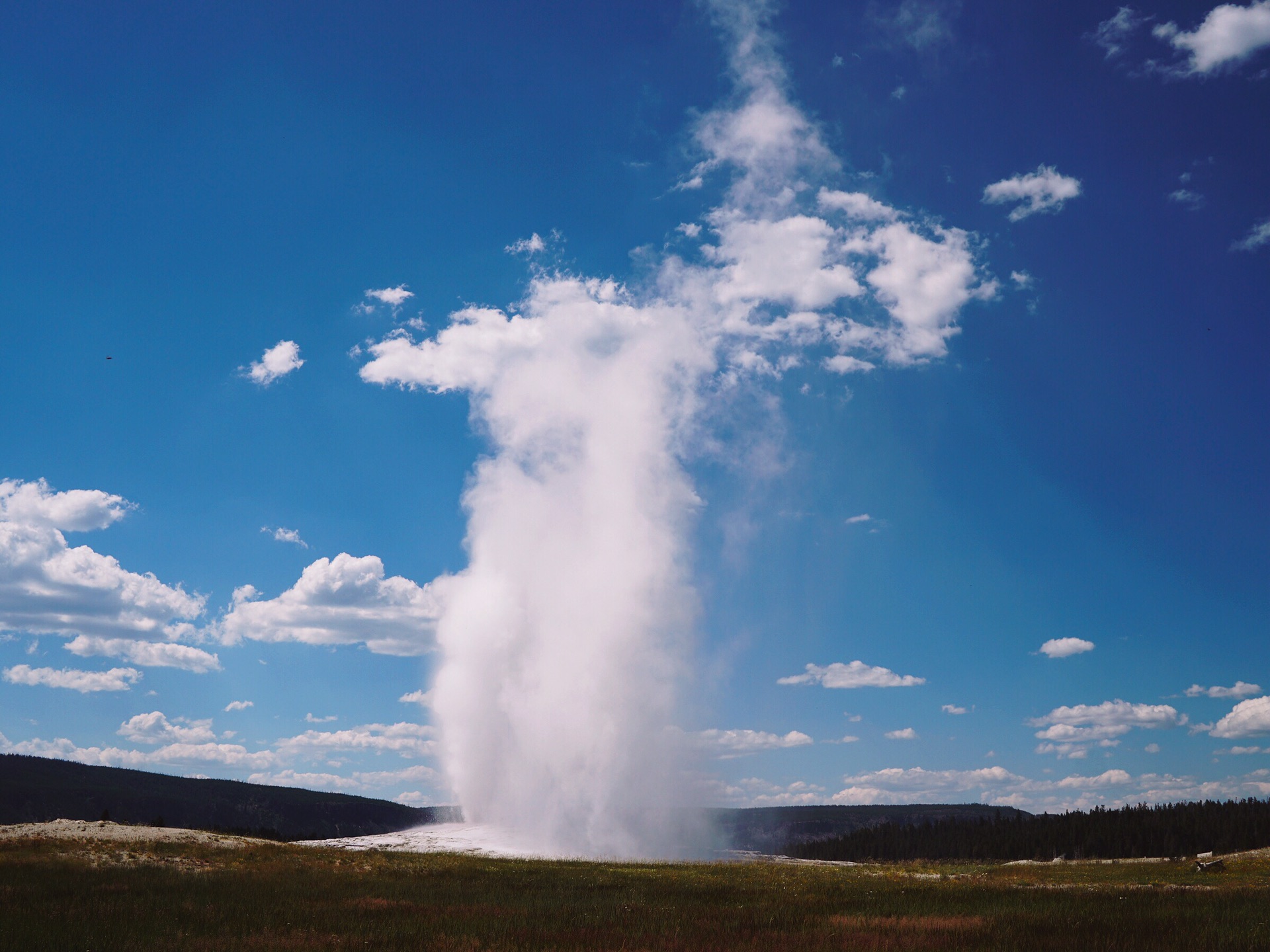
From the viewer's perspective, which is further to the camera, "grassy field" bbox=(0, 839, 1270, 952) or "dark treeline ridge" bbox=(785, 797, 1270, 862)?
"dark treeline ridge" bbox=(785, 797, 1270, 862)

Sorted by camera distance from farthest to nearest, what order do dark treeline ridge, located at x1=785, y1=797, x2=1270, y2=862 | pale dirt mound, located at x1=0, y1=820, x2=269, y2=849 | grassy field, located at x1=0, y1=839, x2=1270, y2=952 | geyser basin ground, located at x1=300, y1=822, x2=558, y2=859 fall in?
dark treeline ridge, located at x1=785, y1=797, x2=1270, y2=862
geyser basin ground, located at x1=300, y1=822, x2=558, y2=859
pale dirt mound, located at x1=0, y1=820, x2=269, y2=849
grassy field, located at x1=0, y1=839, x2=1270, y2=952

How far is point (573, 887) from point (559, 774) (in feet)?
260

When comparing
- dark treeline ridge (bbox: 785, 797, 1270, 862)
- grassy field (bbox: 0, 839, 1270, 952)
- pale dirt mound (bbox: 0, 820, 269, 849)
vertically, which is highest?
grassy field (bbox: 0, 839, 1270, 952)

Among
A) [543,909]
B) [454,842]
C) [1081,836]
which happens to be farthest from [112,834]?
[1081,836]

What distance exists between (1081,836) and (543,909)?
14631 cm

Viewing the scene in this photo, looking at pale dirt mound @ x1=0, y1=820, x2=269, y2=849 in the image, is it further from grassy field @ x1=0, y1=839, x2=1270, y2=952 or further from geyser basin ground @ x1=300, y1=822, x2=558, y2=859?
geyser basin ground @ x1=300, y1=822, x2=558, y2=859

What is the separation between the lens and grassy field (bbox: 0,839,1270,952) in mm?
21328

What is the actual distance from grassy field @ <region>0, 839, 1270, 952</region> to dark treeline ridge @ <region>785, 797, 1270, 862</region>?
340 ft

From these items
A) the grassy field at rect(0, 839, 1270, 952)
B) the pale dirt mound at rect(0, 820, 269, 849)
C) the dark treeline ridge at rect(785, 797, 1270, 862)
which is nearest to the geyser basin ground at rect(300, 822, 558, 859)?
the pale dirt mound at rect(0, 820, 269, 849)

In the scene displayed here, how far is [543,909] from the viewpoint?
29.4 meters

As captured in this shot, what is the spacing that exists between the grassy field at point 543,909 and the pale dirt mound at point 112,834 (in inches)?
190

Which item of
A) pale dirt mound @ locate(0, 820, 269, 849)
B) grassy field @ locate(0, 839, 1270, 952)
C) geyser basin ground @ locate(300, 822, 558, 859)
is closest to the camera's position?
grassy field @ locate(0, 839, 1270, 952)

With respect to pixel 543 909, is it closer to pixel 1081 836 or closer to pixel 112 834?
pixel 112 834

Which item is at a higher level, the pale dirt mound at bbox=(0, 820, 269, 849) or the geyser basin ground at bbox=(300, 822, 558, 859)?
the pale dirt mound at bbox=(0, 820, 269, 849)
